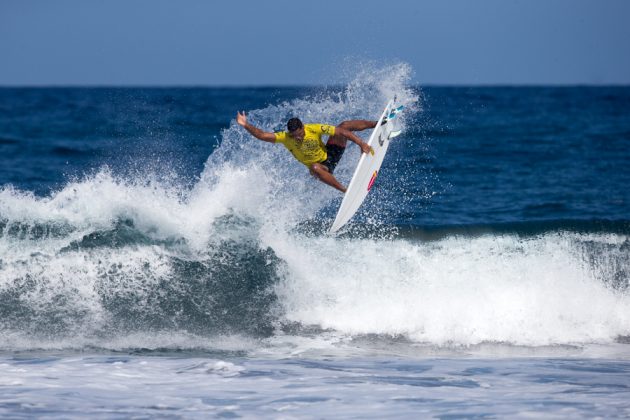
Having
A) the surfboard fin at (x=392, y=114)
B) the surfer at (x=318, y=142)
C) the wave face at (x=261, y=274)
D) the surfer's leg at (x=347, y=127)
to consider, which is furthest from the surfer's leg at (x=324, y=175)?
the wave face at (x=261, y=274)

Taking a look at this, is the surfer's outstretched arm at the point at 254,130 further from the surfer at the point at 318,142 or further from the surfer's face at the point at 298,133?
the surfer's face at the point at 298,133

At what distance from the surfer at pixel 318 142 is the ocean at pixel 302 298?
4.29 feet

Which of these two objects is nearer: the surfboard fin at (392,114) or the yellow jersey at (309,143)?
the yellow jersey at (309,143)

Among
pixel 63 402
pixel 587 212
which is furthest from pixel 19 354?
pixel 587 212

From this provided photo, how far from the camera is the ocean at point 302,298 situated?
7.60 metres

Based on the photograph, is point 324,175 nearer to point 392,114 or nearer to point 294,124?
point 294,124

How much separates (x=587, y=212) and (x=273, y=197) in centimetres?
665

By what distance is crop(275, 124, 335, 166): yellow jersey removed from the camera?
33.9 feet

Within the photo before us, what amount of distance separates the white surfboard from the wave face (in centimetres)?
92

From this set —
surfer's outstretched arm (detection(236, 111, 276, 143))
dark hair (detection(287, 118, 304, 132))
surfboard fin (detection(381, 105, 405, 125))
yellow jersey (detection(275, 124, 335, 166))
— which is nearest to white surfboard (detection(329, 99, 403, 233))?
surfboard fin (detection(381, 105, 405, 125))

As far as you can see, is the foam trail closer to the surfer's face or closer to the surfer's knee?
the surfer's knee

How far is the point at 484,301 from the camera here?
35.6 feet

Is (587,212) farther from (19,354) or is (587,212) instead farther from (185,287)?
(19,354)

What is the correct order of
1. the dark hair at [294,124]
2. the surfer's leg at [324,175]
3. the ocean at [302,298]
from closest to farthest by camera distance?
1. the ocean at [302,298]
2. the dark hair at [294,124]
3. the surfer's leg at [324,175]
